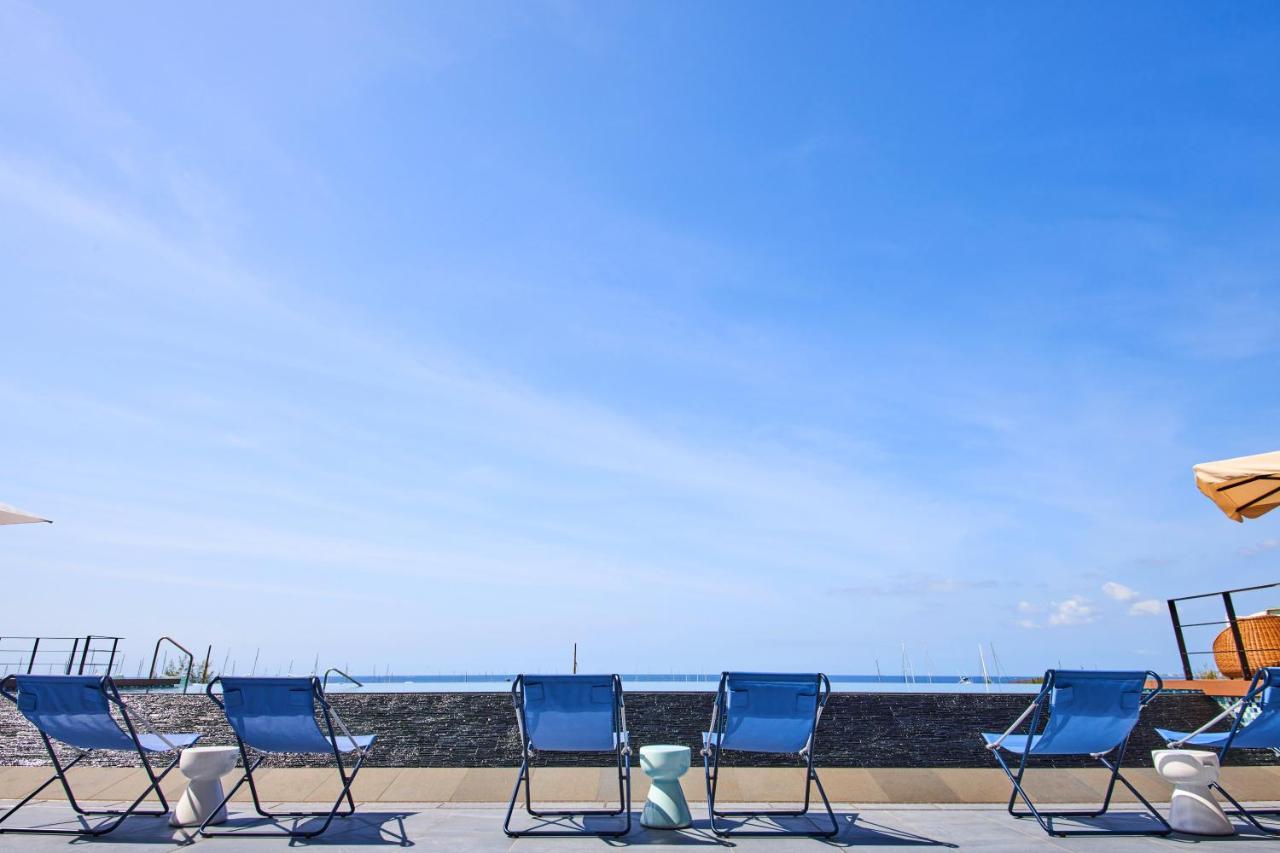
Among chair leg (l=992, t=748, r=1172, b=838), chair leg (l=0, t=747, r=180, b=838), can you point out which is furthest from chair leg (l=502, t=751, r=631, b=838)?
chair leg (l=992, t=748, r=1172, b=838)

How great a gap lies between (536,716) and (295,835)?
1.52 meters

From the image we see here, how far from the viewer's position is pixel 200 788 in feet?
14.7

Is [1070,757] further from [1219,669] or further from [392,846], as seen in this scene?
[392,846]

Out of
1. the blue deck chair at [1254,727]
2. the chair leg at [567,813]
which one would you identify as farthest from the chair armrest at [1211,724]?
the chair leg at [567,813]

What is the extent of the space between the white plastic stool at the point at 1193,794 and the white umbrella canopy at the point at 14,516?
11.0 metres

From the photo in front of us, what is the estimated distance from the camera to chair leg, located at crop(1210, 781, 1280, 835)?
14.6ft

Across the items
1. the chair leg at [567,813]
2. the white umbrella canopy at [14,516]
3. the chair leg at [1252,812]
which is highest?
the white umbrella canopy at [14,516]

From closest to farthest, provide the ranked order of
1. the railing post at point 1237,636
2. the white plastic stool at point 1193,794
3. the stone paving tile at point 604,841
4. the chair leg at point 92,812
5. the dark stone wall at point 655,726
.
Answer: the stone paving tile at point 604,841
the chair leg at point 92,812
the white plastic stool at point 1193,794
the dark stone wall at point 655,726
the railing post at point 1237,636

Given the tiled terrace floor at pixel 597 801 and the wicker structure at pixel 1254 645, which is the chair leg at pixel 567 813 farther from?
the wicker structure at pixel 1254 645

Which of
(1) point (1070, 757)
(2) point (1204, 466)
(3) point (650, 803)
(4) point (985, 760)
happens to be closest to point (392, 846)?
(3) point (650, 803)

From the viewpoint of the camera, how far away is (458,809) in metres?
5.02

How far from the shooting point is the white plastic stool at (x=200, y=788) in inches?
174

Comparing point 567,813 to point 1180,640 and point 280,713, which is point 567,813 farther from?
point 1180,640

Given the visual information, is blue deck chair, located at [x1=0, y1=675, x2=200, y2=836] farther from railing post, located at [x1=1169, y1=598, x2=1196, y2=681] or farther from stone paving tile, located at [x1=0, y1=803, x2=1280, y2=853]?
railing post, located at [x1=1169, y1=598, x2=1196, y2=681]
